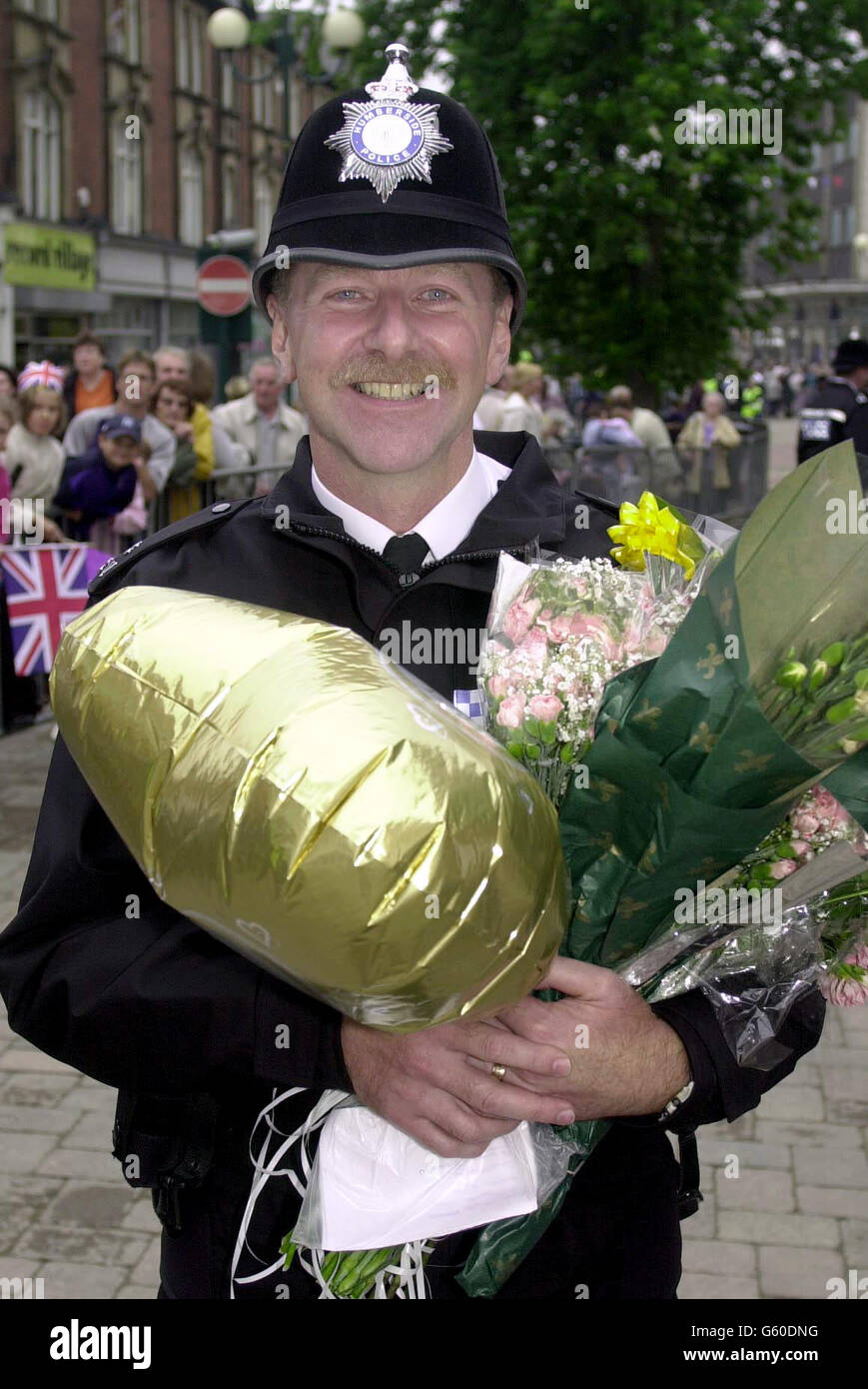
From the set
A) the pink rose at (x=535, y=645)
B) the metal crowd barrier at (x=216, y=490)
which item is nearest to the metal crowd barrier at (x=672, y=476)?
the metal crowd barrier at (x=216, y=490)

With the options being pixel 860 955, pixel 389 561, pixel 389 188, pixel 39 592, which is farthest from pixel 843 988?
pixel 39 592

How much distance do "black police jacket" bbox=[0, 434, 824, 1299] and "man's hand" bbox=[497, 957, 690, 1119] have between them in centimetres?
8

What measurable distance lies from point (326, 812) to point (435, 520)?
915mm


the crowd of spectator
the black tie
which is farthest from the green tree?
the black tie

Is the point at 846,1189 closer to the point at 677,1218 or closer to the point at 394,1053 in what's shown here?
the point at 677,1218

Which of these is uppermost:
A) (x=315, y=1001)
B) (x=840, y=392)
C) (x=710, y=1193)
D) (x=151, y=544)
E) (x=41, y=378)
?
(x=840, y=392)

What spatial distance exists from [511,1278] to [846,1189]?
2.53 m

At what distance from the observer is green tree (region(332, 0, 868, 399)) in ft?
52.7

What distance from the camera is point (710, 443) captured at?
58.7 feet

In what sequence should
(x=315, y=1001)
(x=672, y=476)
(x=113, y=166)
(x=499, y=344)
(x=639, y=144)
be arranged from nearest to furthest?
(x=315, y=1001) < (x=499, y=344) < (x=672, y=476) < (x=639, y=144) < (x=113, y=166)

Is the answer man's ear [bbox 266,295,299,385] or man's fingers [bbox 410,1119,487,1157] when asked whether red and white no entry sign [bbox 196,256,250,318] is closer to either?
man's ear [bbox 266,295,299,385]

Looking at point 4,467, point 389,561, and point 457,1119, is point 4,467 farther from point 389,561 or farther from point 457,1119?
point 457,1119

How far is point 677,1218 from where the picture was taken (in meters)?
2.16

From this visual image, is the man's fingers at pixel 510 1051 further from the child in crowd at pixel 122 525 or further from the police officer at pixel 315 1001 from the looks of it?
the child in crowd at pixel 122 525
